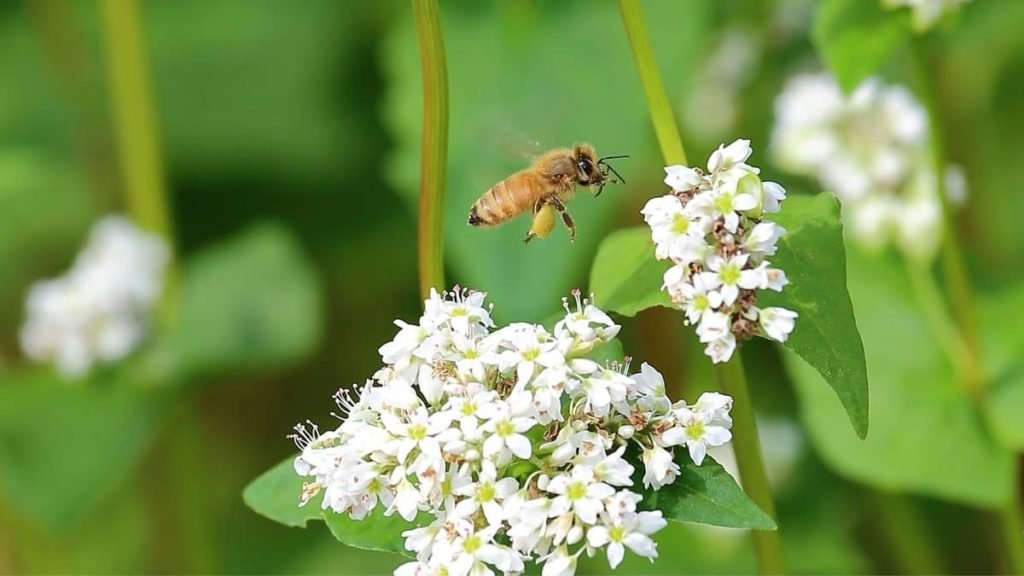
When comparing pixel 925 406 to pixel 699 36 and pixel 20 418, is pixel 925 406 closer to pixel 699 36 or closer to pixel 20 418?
pixel 699 36

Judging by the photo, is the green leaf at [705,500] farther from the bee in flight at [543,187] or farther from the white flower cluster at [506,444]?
the bee in flight at [543,187]

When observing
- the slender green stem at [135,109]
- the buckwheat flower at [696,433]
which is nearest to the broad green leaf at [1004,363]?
the buckwheat flower at [696,433]

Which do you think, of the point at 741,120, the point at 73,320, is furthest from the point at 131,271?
the point at 741,120

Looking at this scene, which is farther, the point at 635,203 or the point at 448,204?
the point at 635,203

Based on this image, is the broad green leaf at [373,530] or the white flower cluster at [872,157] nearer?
the broad green leaf at [373,530]

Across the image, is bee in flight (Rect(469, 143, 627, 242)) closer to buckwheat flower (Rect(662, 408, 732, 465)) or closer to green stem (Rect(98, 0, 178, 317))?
buckwheat flower (Rect(662, 408, 732, 465))
